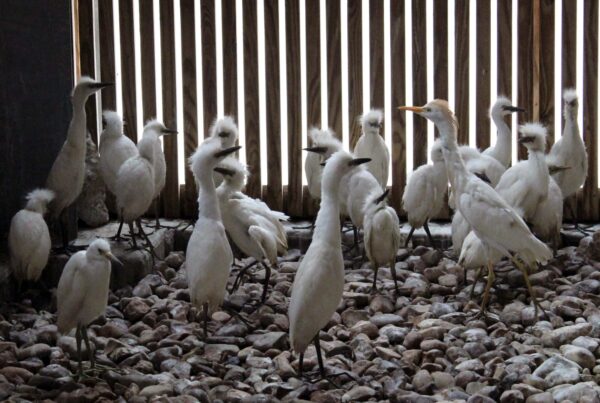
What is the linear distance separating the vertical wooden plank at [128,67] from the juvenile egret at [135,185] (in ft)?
5.06

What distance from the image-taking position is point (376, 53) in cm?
919

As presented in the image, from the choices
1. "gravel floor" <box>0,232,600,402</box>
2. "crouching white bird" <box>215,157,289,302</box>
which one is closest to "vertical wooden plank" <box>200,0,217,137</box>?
"gravel floor" <box>0,232,600,402</box>

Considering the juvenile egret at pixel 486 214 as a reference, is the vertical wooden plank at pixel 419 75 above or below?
above

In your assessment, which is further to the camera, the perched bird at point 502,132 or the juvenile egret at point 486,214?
the perched bird at point 502,132

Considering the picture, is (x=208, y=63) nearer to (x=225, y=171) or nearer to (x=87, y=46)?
(x=87, y=46)

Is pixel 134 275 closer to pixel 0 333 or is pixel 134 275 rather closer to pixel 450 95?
pixel 0 333

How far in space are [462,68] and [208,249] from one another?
3.88 meters

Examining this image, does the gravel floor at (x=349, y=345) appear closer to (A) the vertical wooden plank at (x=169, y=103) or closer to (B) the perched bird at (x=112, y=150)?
(B) the perched bird at (x=112, y=150)

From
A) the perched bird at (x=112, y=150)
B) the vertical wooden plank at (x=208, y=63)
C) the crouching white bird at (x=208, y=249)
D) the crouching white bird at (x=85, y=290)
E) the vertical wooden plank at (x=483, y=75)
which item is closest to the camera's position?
the crouching white bird at (x=85, y=290)

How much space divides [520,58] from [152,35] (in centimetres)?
342

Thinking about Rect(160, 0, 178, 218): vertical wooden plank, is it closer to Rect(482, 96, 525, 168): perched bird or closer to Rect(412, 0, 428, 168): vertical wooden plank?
Rect(412, 0, 428, 168): vertical wooden plank

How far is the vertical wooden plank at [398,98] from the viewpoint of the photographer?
912 cm

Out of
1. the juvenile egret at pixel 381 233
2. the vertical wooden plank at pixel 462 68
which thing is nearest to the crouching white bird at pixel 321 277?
the juvenile egret at pixel 381 233

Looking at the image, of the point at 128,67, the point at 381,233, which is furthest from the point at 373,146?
the point at 128,67
